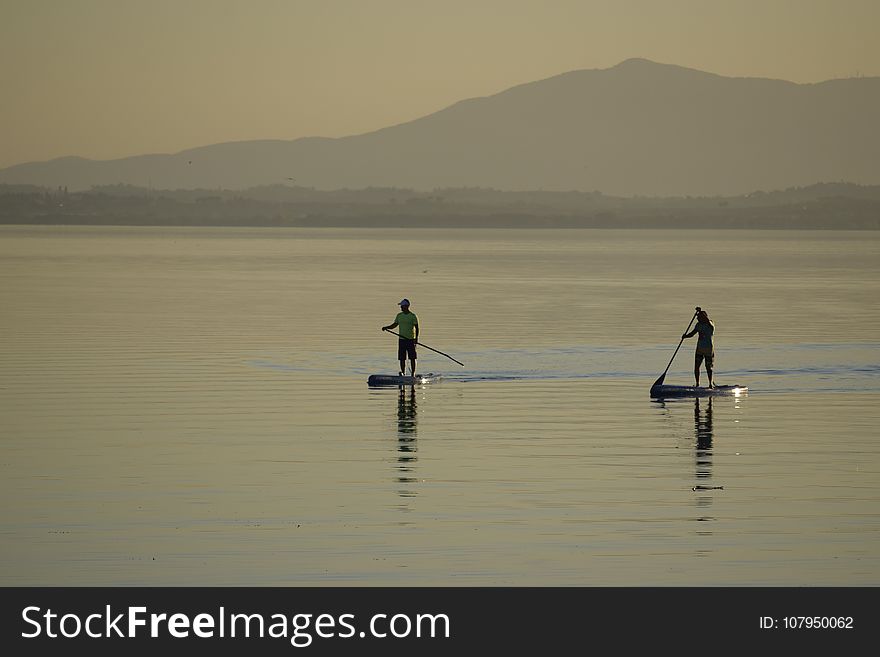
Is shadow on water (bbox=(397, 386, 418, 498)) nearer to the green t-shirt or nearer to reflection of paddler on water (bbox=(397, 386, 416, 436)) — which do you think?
reflection of paddler on water (bbox=(397, 386, 416, 436))

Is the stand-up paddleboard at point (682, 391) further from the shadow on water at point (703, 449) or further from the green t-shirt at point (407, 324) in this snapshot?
the green t-shirt at point (407, 324)

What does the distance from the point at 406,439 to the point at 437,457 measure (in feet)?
7.47

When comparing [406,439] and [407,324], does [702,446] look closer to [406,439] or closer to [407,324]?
[406,439]

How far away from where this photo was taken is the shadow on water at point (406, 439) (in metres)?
25.8

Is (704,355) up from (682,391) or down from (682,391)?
up

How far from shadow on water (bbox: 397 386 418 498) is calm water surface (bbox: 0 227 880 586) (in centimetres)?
9

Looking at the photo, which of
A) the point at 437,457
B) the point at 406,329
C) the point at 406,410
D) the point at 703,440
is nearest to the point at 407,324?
the point at 406,329

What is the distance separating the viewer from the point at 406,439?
1200 inches

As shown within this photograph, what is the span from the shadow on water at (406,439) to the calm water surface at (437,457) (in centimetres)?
9

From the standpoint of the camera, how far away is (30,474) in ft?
86.4

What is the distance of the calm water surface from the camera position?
20.5m

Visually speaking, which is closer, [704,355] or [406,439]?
[406,439]

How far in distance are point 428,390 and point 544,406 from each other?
4229 millimetres

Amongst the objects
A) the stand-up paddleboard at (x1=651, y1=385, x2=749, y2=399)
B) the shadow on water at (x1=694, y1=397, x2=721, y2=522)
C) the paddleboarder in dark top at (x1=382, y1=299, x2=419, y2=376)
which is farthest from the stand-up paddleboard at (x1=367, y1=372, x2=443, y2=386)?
the shadow on water at (x1=694, y1=397, x2=721, y2=522)
